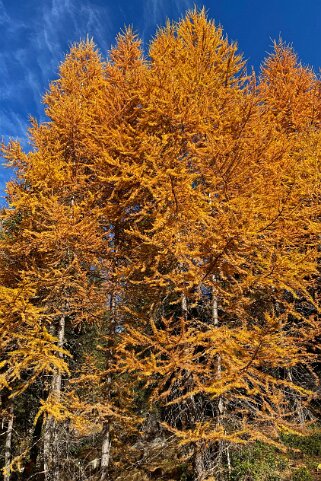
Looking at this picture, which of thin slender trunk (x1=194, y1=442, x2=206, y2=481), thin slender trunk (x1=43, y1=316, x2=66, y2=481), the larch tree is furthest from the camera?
thin slender trunk (x1=43, y1=316, x2=66, y2=481)

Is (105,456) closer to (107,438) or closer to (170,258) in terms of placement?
(107,438)

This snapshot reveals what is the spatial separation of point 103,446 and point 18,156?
20.0 feet

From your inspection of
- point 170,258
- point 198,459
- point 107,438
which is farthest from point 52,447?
point 170,258

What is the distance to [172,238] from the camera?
5.07 metres

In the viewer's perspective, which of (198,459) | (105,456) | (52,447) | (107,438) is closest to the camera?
(198,459)

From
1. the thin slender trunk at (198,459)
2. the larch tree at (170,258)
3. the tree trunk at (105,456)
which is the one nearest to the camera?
the larch tree at (170,258)

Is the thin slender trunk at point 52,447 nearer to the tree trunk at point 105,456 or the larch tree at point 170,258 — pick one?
the larch tree at point 170,258

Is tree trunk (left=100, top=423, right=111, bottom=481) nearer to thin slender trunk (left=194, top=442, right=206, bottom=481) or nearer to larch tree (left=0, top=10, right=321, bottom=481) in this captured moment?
larch tree (left=0, top=10, right=321, bottom=481)

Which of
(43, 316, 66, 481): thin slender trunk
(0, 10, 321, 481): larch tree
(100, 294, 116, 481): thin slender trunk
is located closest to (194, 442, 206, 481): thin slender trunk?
(0, 10, 321, 481): larch tree

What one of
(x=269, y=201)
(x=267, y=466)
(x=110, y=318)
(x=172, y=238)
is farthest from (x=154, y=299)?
(x=267, y=466)

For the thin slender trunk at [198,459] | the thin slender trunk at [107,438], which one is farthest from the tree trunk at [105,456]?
the thin slender trunk at [198,459]

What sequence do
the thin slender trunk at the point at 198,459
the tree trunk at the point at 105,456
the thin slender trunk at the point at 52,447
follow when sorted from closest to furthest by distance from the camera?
the thin slender trunk at the point at 198,459 → the tree trunk at the point at 105,456 → the thin slender trunk at the point at 52,447

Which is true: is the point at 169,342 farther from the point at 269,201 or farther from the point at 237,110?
the point at 237,110

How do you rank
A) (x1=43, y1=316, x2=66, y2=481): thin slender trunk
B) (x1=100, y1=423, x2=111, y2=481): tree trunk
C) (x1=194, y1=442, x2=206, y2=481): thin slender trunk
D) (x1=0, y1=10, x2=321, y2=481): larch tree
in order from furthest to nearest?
1. (x1=43, y1=316, x2=66, y2=481): thin slender trunk
2. (x1=100, y1=423, x2=111, y2=481): tree trunk
3. (x1=194, y1=442, x2=206, y2=481): thin slender trunk
4. (x1=0, y1=10, x2=321, y2=481): larch tree
